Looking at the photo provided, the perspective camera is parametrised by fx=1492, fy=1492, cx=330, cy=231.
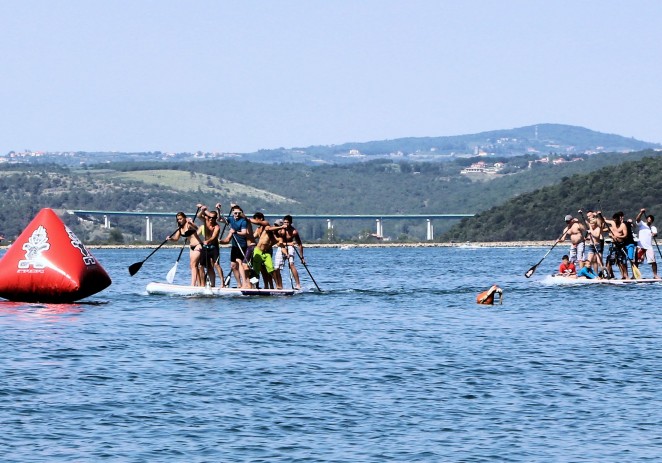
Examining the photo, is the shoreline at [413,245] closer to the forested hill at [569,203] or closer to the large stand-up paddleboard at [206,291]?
the forested hill at [569,203]

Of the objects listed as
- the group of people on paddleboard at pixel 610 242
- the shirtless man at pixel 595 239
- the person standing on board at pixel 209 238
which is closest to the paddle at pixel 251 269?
the person standing on board at pixel 209 238

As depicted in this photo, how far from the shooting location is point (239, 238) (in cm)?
3216

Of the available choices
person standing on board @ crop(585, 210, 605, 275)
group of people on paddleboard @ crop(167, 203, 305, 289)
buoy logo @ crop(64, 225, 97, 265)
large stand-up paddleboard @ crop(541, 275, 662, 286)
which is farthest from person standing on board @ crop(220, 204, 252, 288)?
large stand-up paddleboard @ crop(541, 275, 662, 286)

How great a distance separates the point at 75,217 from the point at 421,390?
17389cm

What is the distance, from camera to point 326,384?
65.2 ft

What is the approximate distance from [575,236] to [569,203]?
124 metres

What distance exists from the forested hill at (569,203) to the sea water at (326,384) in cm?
11613

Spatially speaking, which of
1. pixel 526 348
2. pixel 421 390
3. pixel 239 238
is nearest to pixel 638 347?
pixel 526 348

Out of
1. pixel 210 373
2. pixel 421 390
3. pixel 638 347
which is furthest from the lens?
pixel 638 347

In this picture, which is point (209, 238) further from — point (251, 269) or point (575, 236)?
point (575, 236)

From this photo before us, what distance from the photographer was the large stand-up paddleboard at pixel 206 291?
32938mm

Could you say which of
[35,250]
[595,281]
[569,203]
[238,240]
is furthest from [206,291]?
[569,203]

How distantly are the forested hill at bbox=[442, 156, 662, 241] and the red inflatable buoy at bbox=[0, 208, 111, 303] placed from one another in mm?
116455

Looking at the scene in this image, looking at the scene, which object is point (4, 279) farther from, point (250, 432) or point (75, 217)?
point (75, 217)
